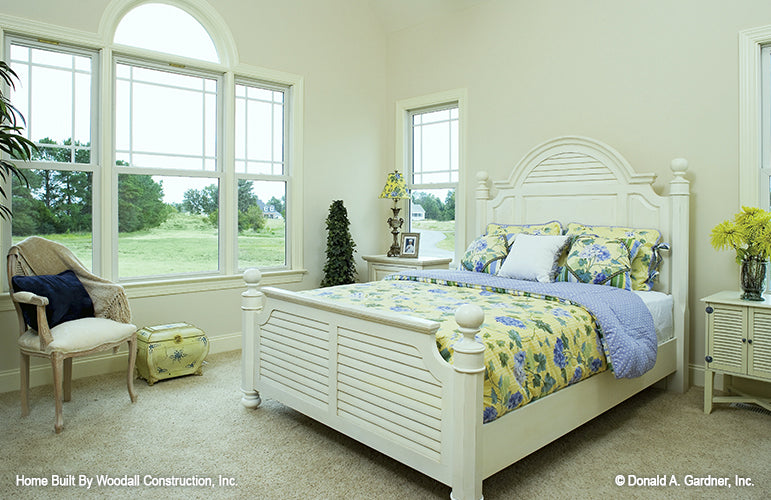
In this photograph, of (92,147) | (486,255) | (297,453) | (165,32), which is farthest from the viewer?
(165,32)

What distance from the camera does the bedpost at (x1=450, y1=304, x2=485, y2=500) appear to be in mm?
1875

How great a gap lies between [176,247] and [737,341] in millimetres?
3799

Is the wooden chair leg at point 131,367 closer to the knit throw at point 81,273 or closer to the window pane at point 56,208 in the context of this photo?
the knit throw at point 81,273

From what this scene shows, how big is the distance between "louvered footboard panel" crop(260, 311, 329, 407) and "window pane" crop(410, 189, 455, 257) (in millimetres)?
2434

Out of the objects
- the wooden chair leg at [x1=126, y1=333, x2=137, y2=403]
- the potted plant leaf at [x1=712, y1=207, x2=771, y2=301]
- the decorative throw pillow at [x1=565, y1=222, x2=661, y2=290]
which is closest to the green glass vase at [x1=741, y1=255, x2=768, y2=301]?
the potted plant leaf at [x1=712, y1=207, x2=771, y2=301]

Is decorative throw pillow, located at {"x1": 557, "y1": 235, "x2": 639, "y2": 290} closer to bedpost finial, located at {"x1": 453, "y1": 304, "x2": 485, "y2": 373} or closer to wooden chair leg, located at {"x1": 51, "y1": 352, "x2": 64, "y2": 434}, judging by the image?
bedpost finial, located at {"x1": 453, "y1": 304, "x2": 485, "y2": 373}

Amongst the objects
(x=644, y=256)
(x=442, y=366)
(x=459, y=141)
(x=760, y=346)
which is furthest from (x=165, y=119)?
(x=760, y=346)

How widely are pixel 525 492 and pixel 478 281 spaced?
4.67ft

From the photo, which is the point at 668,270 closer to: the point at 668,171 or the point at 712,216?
the point at 712,216

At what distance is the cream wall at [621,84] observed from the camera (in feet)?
11.2

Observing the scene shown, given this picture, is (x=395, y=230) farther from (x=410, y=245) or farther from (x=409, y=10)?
(x=409, y=10)

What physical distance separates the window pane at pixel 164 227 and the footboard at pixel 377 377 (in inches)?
52.7

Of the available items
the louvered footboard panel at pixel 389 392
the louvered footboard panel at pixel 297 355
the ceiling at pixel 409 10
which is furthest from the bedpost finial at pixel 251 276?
the ceiling at pixel 409 10

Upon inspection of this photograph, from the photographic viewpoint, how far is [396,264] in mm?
4797
